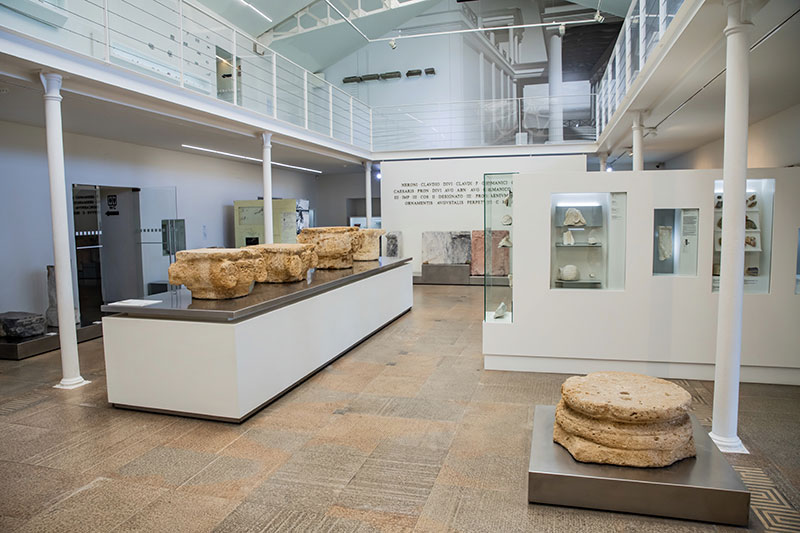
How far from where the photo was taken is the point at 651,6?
5434 millimetres

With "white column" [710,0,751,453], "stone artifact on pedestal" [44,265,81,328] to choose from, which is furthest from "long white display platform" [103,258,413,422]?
A: "white column" [710,0,751,453]

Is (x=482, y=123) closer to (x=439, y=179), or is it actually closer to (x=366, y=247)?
(x=439, y=179)

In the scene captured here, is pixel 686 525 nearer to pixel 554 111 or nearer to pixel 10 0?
pixel 10 0

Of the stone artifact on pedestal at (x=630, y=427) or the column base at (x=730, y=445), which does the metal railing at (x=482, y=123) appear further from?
the stone artifact on pedestal at (x=630, y=427)

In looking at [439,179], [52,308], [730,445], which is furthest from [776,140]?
[52,308]

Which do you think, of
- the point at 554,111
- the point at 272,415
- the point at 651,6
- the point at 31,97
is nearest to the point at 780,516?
the point at 272,415

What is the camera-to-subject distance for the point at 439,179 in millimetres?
12023

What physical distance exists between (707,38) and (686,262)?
6.07 feet

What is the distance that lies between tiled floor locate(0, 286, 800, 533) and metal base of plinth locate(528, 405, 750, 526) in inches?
2.7

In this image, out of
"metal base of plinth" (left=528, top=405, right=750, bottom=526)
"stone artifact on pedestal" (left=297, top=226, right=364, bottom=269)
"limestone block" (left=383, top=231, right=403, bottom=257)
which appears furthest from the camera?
"limestone block" (left=383, top=231, right=403, bottom=257)

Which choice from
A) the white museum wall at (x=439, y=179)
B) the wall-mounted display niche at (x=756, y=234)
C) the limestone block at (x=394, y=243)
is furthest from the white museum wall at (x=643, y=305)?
the limestone block at (x=394, y=243)

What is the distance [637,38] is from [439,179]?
230 inches

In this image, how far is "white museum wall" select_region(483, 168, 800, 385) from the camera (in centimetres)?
439

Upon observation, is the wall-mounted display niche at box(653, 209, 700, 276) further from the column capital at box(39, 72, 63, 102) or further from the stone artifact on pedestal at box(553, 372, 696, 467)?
the column capital at box(39, 72, 63, 102)
